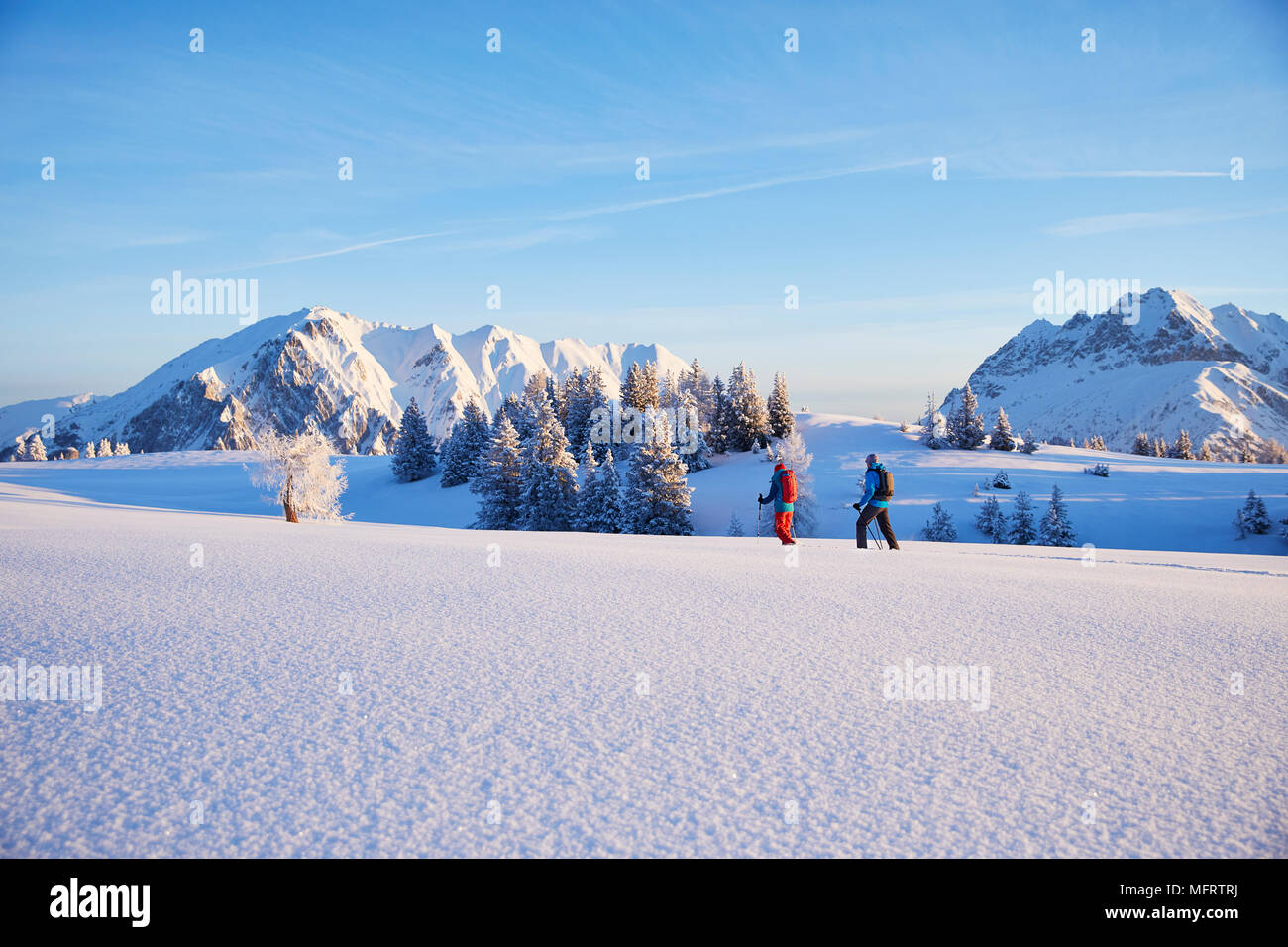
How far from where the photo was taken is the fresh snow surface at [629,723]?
129 inches

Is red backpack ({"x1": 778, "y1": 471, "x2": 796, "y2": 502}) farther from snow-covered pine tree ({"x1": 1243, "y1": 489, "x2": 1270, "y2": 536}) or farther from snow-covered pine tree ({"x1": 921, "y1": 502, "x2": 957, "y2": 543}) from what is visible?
snow-covered pine tree ({"x1": 1243, "y1": 489, "x2": 1270, "y2": 536})

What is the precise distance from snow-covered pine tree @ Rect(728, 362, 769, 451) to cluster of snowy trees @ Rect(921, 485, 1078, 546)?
31.4 m

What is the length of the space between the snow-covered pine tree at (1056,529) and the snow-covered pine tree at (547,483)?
108 ft

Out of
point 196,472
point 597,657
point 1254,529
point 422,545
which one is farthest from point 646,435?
point 196,472

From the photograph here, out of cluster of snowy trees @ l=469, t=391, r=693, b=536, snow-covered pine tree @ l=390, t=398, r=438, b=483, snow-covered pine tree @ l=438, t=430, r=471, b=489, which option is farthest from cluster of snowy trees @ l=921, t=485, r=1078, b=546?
snow-covered pine tree @ l=390, t=398, r=438, b=483

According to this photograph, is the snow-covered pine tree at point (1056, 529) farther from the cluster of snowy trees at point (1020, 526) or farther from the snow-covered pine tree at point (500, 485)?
the snow-covered pine tree at point (500, 485)

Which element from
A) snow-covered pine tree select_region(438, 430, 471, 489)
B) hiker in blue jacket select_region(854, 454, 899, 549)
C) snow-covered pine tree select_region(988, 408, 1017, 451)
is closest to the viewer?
hiker in blue jacket select_region(854, 454, 899, 549)

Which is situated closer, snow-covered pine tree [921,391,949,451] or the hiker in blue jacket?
the hiker in blue jacket

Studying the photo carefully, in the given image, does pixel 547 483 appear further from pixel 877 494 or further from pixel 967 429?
pixel 967 429

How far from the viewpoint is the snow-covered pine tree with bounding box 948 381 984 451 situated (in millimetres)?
73875

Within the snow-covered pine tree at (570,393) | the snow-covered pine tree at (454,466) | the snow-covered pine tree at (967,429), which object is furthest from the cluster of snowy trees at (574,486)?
the snow-covered pine tree at (967,429)
